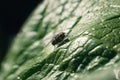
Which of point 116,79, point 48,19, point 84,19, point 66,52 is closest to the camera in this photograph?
point 116,79

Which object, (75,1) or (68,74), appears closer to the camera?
(68,74)

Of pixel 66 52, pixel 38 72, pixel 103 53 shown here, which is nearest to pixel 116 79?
pixel 103 53

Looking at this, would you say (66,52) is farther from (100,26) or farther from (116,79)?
(116,79)

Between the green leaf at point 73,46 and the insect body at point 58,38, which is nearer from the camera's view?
the green leaf at point 73,46

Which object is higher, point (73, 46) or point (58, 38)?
point (58, 38)

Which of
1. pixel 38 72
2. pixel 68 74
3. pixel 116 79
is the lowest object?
pixel 116 79

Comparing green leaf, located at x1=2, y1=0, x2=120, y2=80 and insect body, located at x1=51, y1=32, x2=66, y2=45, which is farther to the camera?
insect body, located at x1=51, y1=32, x2=66, y2=45

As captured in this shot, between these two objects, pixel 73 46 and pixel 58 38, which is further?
pixel 58 38

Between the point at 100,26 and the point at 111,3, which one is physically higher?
the point at 111,3
